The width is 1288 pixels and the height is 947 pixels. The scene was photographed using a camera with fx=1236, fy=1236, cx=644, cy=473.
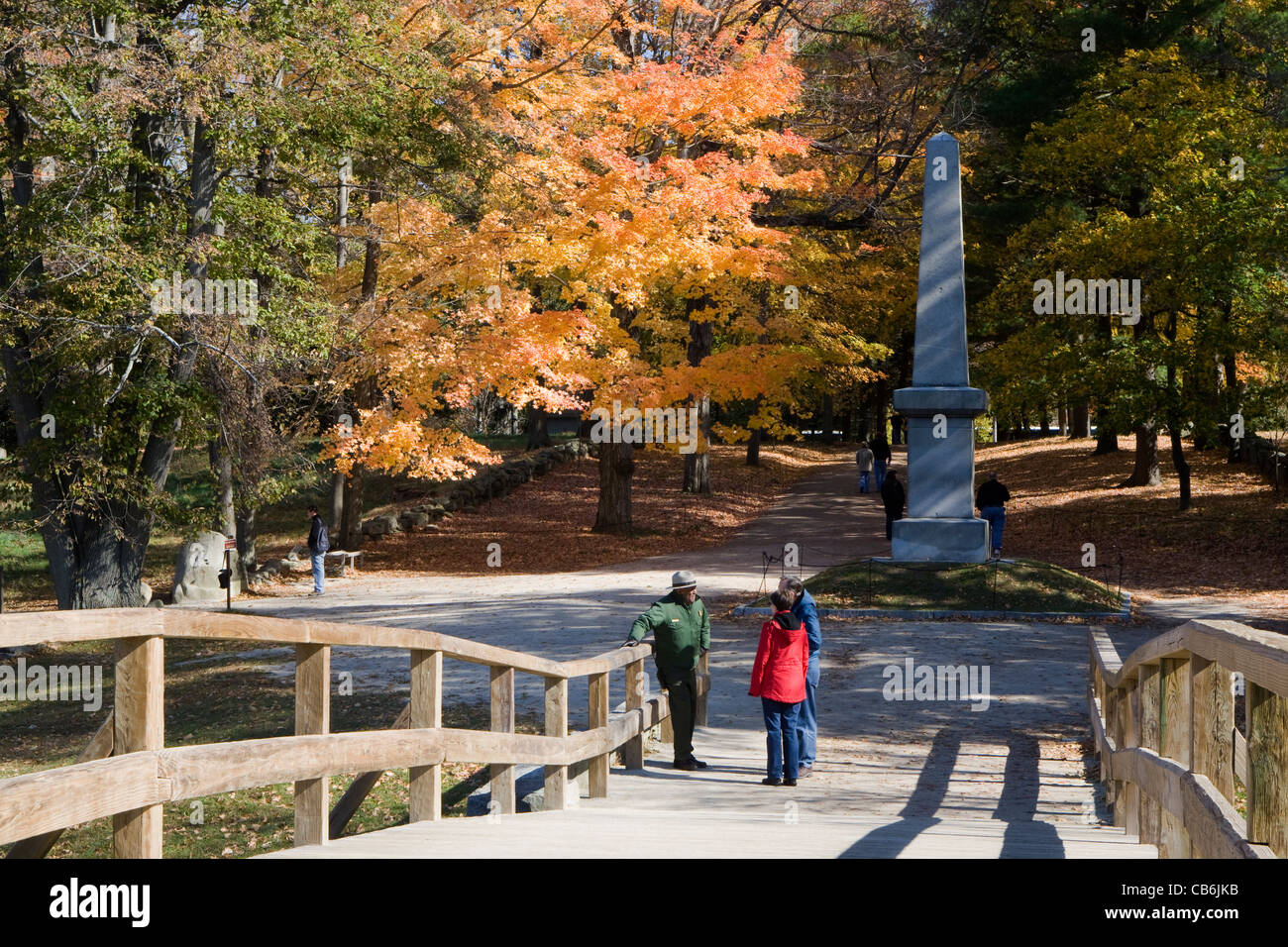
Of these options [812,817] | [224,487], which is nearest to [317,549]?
[224,487]

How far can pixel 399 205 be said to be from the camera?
22562 millimetres

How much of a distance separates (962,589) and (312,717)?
15.8 metres

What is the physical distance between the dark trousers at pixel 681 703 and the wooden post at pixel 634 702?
356 mm

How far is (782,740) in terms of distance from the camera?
944 cm

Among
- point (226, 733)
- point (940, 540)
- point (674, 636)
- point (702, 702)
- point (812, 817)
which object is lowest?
point (226, 733)

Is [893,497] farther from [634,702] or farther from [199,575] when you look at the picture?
[634,702]

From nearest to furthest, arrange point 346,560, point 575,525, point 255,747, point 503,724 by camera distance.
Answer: point 255,747
point 503,724
point 346,560
point 575,525

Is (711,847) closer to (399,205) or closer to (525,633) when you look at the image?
(525,633)

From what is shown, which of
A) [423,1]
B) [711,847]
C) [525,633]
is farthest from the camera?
[423,1]

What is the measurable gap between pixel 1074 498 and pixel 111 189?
24.4 meters

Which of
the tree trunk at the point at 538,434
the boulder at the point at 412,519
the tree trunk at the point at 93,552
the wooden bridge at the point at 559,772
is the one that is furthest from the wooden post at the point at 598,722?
the tree trunk at the point at 538,434

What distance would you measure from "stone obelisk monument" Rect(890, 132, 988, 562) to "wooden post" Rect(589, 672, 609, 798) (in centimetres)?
1299
